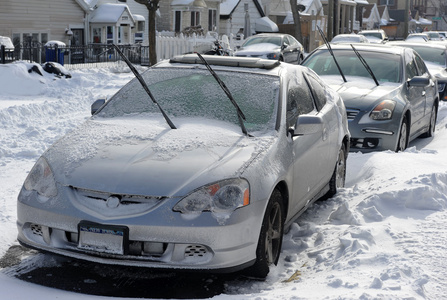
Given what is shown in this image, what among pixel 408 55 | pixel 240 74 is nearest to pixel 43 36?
pixel 408 55

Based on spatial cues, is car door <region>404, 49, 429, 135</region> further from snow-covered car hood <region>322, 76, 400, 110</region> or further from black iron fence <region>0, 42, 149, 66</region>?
black iron fence <region>0, 42, 149, 66</region>

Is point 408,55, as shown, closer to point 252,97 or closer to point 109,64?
point 252,97

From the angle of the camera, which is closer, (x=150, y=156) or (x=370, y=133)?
(x=150, y=156)

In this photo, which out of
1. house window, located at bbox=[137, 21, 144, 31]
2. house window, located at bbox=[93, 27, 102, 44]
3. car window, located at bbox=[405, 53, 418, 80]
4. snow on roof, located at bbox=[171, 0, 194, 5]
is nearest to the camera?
car window, located at bbox=[405, 53, 418, 80]

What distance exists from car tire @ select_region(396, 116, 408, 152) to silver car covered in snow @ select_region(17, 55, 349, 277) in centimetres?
373

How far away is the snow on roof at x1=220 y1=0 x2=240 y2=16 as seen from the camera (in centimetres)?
5090

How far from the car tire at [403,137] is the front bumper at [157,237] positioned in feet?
17.2

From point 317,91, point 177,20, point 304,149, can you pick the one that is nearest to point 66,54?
point 317,91

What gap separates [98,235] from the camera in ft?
13.8

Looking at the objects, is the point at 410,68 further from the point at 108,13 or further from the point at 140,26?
the point at 140,26

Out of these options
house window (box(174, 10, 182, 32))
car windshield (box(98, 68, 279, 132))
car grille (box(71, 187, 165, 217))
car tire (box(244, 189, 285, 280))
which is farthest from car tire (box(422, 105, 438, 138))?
house window (box(174, 10, 182, 32))

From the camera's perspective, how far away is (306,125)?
528 centimetres

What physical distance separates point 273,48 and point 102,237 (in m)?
23.0

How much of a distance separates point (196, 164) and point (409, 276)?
4.89 ft
